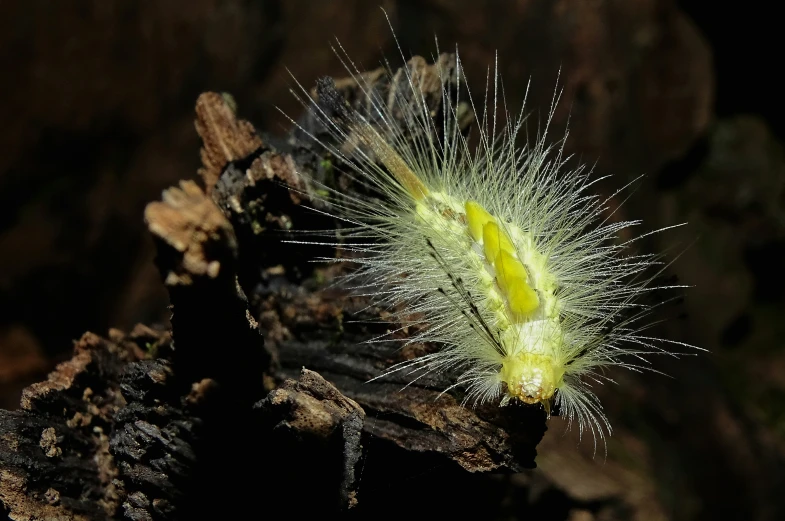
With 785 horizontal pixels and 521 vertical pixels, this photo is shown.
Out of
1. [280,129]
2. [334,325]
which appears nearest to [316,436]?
[334,325]

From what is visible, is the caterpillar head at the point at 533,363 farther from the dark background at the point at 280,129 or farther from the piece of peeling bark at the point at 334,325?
the dark background at the point at 280,129

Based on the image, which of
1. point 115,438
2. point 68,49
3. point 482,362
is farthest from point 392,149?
point 68,49

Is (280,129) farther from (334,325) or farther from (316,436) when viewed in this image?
(316,436)

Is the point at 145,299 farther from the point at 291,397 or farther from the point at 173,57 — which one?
the point at 291,397

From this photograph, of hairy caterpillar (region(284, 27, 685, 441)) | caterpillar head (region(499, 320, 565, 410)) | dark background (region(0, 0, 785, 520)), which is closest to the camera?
caterpillar head (region(499, 320, 565, 410))

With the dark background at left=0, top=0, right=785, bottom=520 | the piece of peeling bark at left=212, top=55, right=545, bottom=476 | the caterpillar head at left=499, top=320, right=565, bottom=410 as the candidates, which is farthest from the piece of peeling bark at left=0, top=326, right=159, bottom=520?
the dark background at left=0, top=0, right=785, bottom=520

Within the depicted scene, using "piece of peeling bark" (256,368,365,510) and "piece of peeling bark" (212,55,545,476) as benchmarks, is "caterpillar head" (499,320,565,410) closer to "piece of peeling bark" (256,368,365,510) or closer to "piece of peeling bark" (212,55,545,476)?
"piece of peeling bark" (212,55,545,476)

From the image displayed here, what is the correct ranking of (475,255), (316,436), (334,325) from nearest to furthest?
(316,436) → (334,325) → (475,255)
